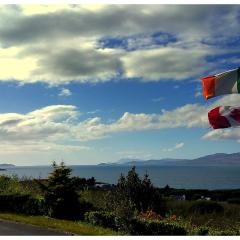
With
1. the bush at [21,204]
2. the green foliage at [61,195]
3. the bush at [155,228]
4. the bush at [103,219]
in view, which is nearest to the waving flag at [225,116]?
the bush at [155,228]

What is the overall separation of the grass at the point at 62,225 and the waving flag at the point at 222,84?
22.2 ft

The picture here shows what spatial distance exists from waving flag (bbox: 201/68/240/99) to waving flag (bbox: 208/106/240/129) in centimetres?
64

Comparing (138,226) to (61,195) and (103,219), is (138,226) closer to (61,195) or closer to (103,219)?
(103,219)

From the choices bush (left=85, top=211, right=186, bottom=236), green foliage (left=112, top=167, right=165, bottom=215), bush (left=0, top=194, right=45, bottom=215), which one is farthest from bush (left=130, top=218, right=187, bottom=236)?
bush (left=0, top=194, right=45, bottom=215)

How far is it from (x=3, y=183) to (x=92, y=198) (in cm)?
645

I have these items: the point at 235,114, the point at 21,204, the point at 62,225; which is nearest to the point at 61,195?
the point at 21,204

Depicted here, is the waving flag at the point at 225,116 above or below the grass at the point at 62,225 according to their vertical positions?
above

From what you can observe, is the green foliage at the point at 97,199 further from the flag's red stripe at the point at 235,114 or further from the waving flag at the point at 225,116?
the flag's red stripe at the point at 235,114

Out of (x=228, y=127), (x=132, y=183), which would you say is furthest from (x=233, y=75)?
(x=132, y=183)

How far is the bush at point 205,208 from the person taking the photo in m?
33.1

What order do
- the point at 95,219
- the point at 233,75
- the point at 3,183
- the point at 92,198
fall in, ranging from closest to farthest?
the point at 233,75
the point at 95,219
the point at 92,198
the point at 3,183

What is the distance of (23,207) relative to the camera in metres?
27.4

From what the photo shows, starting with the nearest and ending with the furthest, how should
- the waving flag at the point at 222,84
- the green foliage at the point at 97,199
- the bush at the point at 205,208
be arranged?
the waving flag at the point at 222,84 → the green foliage at the point at 97,199 → the bush at the point at 205,208
